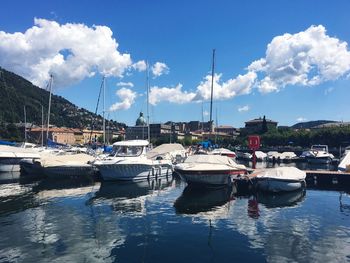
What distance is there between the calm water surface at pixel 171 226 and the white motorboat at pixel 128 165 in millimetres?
6497

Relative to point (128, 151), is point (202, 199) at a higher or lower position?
lower

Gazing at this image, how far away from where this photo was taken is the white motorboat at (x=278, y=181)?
3788 centimetres

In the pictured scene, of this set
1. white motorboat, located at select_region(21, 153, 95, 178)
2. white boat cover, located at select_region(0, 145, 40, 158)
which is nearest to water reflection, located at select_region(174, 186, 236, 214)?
white motorboat, located at select_region(21, 153, 95, 178)

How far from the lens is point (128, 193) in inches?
1506

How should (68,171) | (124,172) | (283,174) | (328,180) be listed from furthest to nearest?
1. (68,171)
2. (328,180)
3. (124,172)
4. (283,174)

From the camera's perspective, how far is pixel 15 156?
58.4 meters

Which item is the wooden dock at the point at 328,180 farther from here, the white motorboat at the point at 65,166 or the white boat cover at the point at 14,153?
the white boat cover at the point at 14,153

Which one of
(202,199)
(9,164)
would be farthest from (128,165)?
(9,164)

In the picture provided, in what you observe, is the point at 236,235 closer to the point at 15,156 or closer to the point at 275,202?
the point at 275,202

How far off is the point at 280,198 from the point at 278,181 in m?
2.54

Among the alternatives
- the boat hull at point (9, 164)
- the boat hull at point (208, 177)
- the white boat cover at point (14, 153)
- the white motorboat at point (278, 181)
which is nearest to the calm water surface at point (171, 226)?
the boat hull at point (208, 177)

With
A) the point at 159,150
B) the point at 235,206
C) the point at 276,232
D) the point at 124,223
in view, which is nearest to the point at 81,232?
the point at 124,223

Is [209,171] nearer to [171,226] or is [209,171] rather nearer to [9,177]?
[171,226]

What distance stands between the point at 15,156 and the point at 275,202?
41780 millimetres
